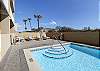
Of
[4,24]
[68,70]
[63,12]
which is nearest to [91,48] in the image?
[68,70]

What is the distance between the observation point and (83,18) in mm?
29344

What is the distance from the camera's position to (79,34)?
61.7 feet

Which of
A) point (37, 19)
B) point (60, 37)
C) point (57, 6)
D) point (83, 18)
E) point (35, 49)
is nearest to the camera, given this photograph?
point (35, 49)

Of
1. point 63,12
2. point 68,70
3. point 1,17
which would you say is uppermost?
point 63,12

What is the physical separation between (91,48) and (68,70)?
672 cm

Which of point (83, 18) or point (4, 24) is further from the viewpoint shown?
point (83, 18)

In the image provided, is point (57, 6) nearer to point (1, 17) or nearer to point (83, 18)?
point (83, 18)

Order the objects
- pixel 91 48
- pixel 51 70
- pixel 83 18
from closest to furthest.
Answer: pixel 51 70 → pixel 91 48 → pixel 83 18

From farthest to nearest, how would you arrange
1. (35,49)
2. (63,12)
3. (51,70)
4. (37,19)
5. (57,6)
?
(37,19), (63,12), (57,6), (35,49), (51,70)

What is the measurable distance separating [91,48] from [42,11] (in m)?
25.4

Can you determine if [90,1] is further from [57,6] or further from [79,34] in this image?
[57,6]

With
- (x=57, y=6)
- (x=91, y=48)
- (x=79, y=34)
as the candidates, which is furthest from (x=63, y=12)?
(x=91, y=48)

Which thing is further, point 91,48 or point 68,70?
point 91,48

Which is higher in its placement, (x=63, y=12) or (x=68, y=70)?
(x=63, y=12)
